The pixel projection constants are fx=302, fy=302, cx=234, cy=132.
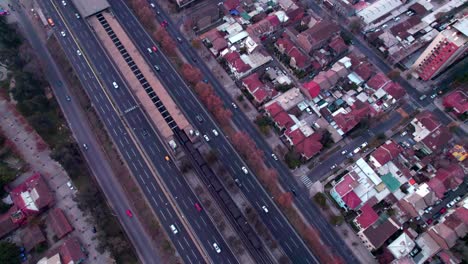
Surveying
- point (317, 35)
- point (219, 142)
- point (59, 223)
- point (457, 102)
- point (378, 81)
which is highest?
point (317, 35)

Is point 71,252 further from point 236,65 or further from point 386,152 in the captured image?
point 386,152

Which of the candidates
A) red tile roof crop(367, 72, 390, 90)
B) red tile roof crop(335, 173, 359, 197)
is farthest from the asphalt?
red tile roof crop(367, 72, 390, 90)

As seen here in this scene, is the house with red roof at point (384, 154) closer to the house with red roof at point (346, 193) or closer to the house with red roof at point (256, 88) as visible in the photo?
the house with red roof at point (346, 193)

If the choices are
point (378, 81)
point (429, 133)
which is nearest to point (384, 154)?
point (429, 133)

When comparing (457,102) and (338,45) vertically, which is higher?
(338,45)

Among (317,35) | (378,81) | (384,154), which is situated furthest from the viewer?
(317,35)

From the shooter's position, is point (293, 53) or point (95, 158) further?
point (293, 53)

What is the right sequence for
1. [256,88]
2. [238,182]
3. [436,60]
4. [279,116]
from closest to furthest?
1. [238,182]
2. [279,116]
3. [436,60]
4. [256,88]
